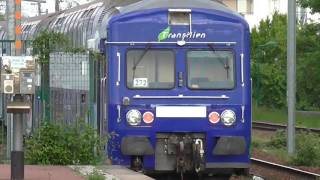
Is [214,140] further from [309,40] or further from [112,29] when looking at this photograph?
[309,40]

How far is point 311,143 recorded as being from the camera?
16641 millimetres

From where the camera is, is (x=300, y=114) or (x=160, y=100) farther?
(x=300, y=114)

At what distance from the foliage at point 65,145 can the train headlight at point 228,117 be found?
2.01 m

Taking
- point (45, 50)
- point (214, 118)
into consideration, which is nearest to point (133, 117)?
point (214, 118)

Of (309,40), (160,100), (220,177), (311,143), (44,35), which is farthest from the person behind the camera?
(309,40)

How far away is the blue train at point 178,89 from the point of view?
11219 mm

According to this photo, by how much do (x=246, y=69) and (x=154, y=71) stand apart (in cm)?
140

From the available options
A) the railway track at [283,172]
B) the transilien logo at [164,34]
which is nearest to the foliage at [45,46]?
the transilien logo at [164,34]

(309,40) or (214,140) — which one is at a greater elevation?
(309,40)

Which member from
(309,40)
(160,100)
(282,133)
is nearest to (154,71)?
(160,100)

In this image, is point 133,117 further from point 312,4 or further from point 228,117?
point 312,4

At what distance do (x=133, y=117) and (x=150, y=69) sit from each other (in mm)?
784

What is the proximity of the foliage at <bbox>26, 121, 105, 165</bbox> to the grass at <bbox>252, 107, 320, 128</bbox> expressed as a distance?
23878 millimetres

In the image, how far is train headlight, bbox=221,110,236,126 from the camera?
1128 centimetres
